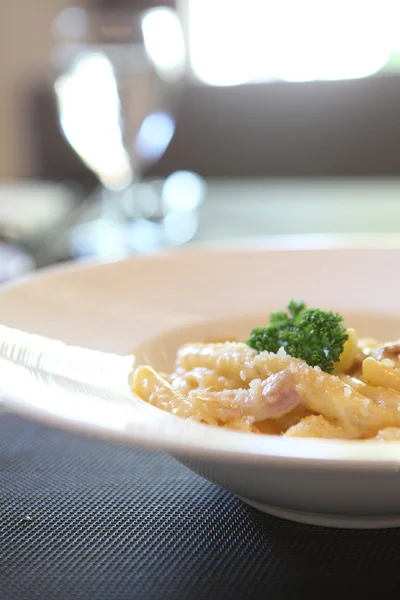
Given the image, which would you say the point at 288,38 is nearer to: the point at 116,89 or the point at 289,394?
the point at 116,89

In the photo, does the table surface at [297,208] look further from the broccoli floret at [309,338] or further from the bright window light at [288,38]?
the bright window light at [288,38]

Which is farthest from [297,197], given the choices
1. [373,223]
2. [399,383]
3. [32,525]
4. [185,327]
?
[32,525]

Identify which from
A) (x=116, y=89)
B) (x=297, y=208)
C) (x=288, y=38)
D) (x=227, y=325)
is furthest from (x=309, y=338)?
(x=288, y=38)

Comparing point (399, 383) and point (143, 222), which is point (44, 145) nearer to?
point (143, 222)

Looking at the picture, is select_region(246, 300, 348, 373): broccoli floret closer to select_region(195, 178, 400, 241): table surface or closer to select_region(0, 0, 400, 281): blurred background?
select_region(0, 0, 400, 281): blurred background

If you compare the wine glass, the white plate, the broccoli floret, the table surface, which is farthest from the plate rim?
the table surface

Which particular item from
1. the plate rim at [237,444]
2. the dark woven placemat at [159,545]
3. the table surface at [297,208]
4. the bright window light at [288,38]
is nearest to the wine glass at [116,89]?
the table surface at [297,208]
